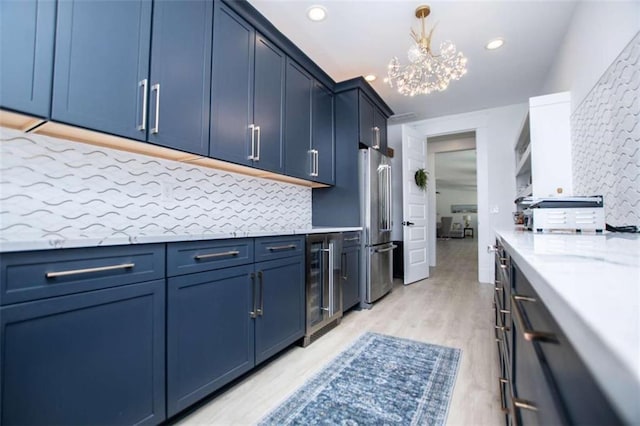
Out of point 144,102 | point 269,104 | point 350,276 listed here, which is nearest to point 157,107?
point 144,102

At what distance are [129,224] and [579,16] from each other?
3631mm

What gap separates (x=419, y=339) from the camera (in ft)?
7.56

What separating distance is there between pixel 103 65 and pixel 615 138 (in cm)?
287

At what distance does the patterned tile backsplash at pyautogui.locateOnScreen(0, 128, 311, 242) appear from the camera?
1303 mm

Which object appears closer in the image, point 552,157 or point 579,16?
point 579,16

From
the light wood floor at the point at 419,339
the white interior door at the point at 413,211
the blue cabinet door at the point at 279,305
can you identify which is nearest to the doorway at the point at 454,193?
the white interior door at the point at 413,211

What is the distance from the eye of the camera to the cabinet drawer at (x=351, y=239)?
280 cm

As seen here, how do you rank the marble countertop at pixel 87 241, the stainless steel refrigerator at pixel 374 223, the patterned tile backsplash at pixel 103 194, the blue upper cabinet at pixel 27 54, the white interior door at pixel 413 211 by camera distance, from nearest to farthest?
the marble countertop at pixel 87 241 → the blue upper cabinet at pixel 27 54 → the patterned tile backsplash at pixel 103 194 → the stainless steel refrigerator at pixel 374 223 → the white interior door at pixel 413 211

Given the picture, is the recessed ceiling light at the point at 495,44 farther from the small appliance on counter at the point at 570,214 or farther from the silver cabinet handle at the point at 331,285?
the silver cabinet handle at the point at 331,285

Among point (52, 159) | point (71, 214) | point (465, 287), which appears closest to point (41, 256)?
point (71, 214)

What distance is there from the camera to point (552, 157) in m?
2.62

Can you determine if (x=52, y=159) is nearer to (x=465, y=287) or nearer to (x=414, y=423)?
(x=414, y=423)

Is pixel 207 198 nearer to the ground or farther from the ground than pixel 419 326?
farther from the ground

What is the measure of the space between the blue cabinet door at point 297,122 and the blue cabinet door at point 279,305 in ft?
2.89
